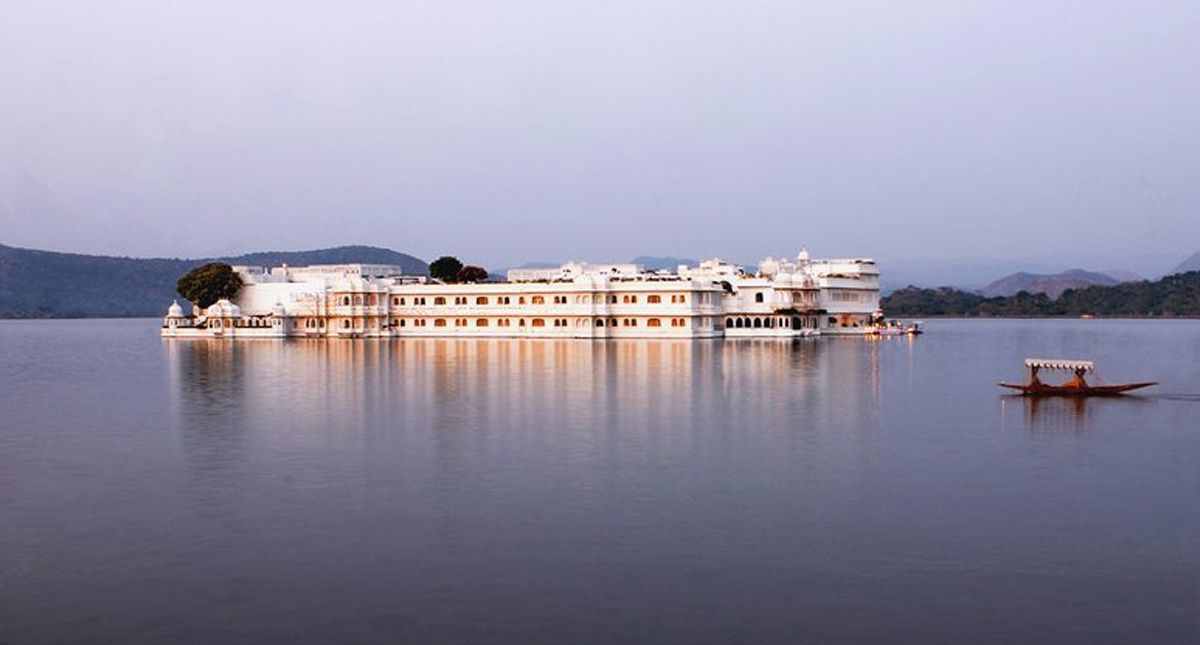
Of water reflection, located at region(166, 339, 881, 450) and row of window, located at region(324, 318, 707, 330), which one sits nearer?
water reflection, located at region(166, 339, 881, 450)

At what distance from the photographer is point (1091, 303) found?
6481 inches

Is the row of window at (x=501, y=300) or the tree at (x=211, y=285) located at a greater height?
the tree at (x=211, y=285)

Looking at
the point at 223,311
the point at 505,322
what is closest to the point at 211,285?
the point at 223,311

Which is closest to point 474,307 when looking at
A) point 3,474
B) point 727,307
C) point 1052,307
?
point 727,307

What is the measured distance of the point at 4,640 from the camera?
11516mm

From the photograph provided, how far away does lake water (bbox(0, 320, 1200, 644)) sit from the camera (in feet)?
40.0

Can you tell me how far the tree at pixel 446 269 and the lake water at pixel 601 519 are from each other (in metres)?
68.3

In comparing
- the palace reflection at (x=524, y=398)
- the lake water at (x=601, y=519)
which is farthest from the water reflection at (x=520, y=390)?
the lake water at (x=601, y=519)

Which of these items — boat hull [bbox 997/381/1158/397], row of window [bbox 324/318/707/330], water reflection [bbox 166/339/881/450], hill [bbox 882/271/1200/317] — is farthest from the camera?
hill [bbox 882/271/1200/317]

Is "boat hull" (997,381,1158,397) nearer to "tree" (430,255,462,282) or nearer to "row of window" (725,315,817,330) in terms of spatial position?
"row of window" (725,315,817,330)

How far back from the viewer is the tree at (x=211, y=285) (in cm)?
9038

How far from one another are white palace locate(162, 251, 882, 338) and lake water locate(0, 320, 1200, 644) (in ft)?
137

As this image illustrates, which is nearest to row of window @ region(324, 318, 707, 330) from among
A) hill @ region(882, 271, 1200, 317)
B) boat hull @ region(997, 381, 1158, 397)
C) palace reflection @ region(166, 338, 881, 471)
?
palace reflection @ region(166, 338, 881, 471)

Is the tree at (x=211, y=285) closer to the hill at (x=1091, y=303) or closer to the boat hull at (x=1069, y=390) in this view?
the boat hull at (x=1069, y=390)
